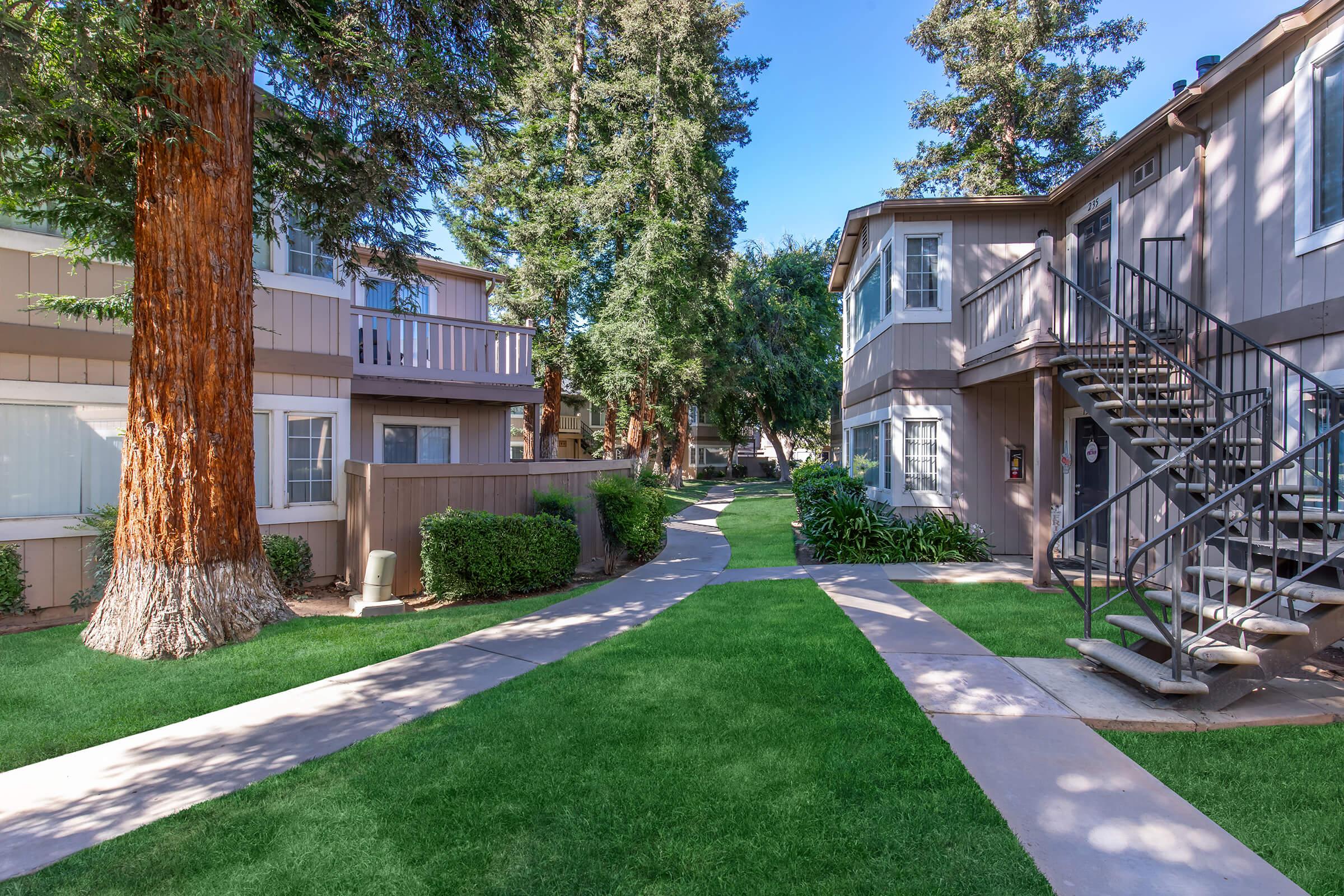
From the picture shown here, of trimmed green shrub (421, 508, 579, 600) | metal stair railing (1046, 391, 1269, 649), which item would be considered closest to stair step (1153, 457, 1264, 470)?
metal stair railing (1046, 391, 1269, 649)

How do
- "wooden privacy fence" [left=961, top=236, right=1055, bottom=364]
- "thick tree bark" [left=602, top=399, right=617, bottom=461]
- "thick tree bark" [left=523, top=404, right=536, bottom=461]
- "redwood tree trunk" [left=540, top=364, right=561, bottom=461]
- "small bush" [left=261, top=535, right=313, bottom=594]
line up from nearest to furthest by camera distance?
"wooden privacy fence" [left=961, top=236, right=1055, bottom=364]
"small bush" [left=261, top=535, right=313, bottom=594]
"redwood tree trunk" [left=540, top=364, right=561, bottom=461]
"thick tree bark" [left=523, top=404, right=536, bottom=461]
"thick tree bark" [left=602, top=399, right=617, bottom=461]

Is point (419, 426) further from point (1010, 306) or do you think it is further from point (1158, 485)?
point (1158, 485)

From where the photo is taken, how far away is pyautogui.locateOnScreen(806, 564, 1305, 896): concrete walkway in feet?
8.42

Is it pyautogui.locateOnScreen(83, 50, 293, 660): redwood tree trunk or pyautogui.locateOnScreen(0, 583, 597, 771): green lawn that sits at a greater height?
pyautogui.locateOnScreen(83, 50, 293, 660): redwood tree trunk

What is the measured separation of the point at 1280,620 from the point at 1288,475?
2.69 m

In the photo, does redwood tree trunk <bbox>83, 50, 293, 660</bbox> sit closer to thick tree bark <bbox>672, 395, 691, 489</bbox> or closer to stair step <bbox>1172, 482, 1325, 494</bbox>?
stair step <bbox>1172, 482, 1325, 494</bbox>

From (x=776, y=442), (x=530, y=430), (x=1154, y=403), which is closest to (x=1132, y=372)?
(x=1154, y=403)

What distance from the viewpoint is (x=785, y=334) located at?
93.0 ft

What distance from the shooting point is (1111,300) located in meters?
8.65

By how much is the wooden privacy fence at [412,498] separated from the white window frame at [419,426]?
1.77 meters

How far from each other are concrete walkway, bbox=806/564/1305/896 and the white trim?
610 centimetres

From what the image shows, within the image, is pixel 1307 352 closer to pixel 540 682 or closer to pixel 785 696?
pixel 785 696

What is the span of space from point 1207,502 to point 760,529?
10.3 meters

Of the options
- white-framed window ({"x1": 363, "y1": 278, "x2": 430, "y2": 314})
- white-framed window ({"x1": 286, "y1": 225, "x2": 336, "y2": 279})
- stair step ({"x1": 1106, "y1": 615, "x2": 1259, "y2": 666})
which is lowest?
stair step ({"x1": 1106, "y1": 615, "x2": 1259, "y2": 666})
